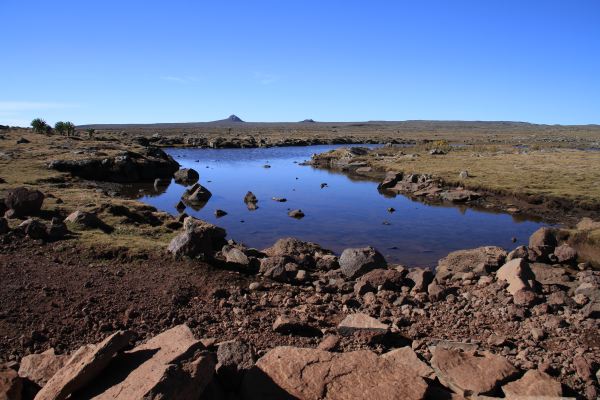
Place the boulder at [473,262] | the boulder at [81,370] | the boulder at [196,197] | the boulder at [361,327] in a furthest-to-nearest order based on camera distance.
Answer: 1. the boulder at [196,197]
2. the boulder at [473,262]
3. the boulder at [361,327]
4. the boulder at [81,370]

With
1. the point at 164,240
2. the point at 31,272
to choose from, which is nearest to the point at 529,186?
the point at 164,240

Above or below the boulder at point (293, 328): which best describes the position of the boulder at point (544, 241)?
above

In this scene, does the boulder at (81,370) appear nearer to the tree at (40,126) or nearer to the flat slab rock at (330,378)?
the flat slab rock at (330,378)

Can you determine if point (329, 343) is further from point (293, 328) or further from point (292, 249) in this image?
point (292, 249)

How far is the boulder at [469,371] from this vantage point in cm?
949

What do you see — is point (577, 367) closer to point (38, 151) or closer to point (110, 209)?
point (110, 209)

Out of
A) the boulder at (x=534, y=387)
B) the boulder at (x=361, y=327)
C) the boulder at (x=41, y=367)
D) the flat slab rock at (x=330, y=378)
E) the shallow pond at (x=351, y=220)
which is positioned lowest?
the shallow pond at (x=351, y=220)

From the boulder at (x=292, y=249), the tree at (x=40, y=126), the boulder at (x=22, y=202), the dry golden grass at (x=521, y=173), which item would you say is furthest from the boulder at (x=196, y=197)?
the tree at (x=40, y=126)

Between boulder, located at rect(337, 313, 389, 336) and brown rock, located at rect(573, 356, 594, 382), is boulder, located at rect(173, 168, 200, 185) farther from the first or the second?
brown rock, located at rect(573, 356, 594, 382)

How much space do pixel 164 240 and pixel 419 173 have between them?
36.1 metres

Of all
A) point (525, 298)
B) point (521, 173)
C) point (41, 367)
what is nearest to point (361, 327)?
point (525, 298)

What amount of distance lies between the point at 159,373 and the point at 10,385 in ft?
9.17

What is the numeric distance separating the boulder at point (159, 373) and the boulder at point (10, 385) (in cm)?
123

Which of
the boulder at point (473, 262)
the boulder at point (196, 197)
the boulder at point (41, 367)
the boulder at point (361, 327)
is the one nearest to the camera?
the boulder at point (41, 367)
